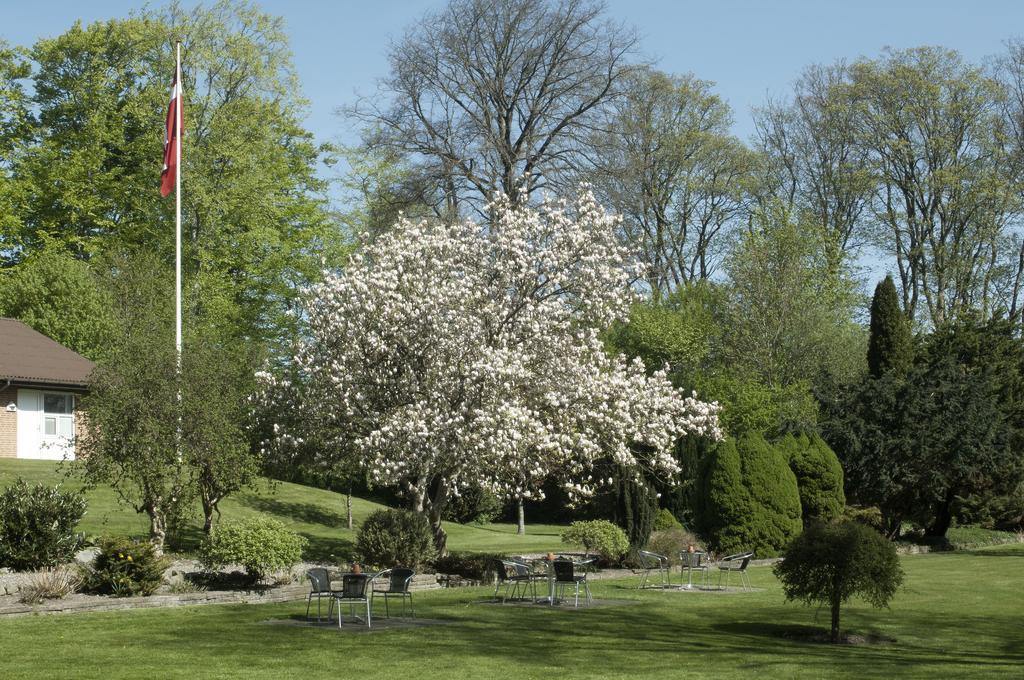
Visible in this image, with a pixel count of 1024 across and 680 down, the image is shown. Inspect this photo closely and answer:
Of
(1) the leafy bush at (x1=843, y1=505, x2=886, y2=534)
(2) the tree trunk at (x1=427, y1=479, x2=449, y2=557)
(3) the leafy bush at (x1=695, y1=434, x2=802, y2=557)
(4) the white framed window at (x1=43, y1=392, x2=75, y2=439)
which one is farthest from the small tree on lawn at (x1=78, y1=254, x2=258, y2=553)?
(4) the white framed window at (x1=43, y1=392, x2=75, y2=439)

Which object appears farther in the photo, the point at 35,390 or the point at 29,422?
the point at 29,422

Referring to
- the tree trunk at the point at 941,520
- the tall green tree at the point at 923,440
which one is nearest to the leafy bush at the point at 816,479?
the tall green tree at the point at 923,440

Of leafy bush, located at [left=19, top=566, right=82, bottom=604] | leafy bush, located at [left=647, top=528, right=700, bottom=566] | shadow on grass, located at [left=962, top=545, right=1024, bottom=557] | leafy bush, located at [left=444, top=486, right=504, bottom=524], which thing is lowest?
shadow on grass, located at [left=962, top=545, right=1024, bottom=557]

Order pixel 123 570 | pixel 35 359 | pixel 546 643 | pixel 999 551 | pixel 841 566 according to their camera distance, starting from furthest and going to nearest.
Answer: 1. pixel 35 359
2. pixel 999 551
3. pixel 123 570
4. pixel 841 566
5. pixel 546 643

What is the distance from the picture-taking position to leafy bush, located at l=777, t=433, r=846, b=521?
30500mm

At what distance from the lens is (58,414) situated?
38750 millimetres

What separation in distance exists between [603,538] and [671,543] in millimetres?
1723

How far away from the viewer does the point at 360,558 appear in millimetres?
22109

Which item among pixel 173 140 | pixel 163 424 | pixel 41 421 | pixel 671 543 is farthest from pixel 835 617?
pixel 41 421

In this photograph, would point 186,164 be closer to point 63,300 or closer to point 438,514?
point 63,300

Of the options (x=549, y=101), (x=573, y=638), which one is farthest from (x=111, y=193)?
(x=573, y=638)

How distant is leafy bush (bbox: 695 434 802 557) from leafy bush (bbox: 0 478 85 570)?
1522cm

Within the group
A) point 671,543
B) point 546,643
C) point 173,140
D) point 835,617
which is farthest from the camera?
point 173,140

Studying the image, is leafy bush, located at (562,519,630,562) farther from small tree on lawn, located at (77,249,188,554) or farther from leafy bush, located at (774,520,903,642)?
leafy bush, located at (774,520,903,642)
